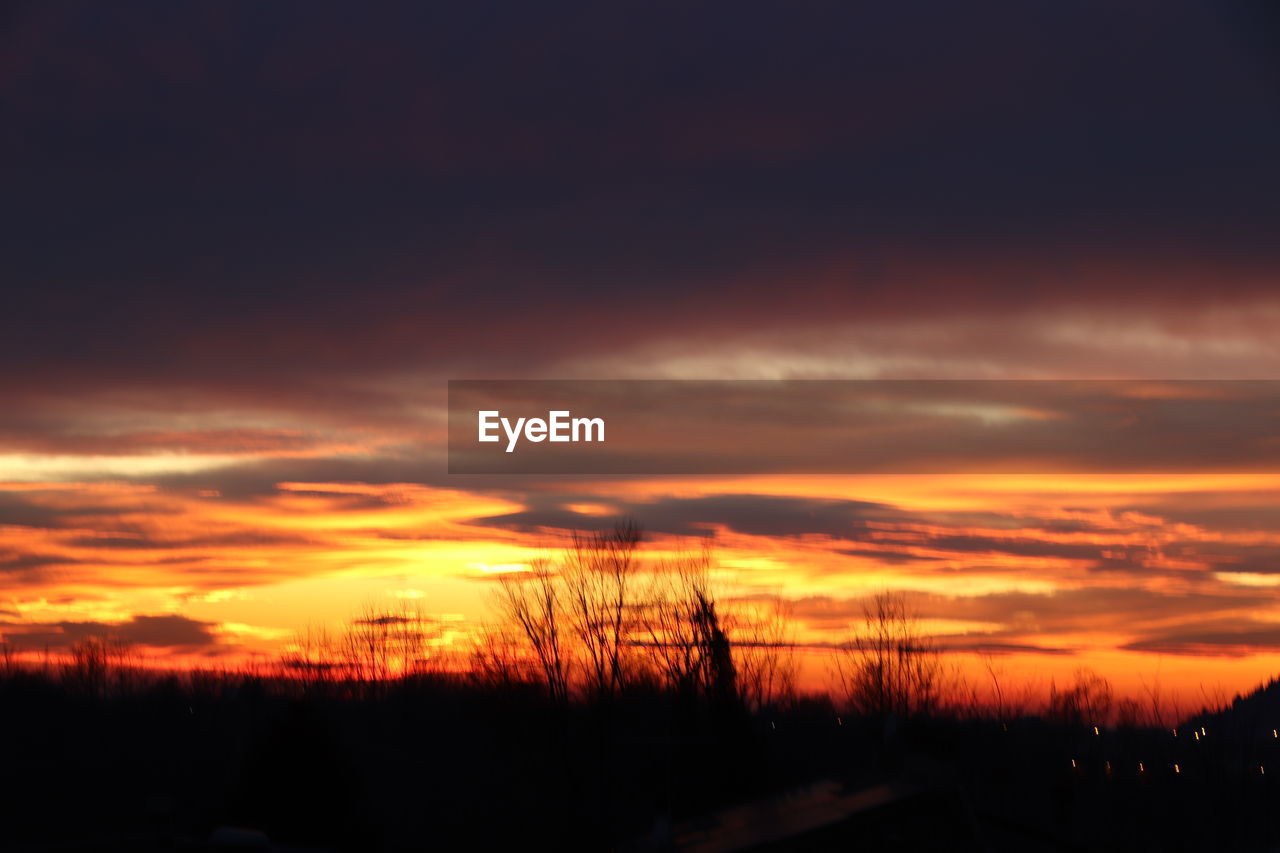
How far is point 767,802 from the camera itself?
20969 millimetres

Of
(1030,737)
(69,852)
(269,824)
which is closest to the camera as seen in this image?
(69,852)

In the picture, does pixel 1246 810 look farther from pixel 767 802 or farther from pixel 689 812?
pixel 767 802

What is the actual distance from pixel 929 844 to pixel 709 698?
152ft

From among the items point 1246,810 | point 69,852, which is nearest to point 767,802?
point 69,852

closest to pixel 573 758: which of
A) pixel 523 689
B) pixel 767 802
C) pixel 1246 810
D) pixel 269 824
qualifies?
pixel 523 689

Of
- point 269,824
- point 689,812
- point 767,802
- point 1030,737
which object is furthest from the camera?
point 1030,737

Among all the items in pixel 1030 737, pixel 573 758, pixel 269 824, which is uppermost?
pixel 269 824

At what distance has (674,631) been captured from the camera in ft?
220

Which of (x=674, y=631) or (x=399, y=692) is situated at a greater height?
(x=674, y=631)

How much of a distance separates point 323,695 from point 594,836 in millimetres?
44891

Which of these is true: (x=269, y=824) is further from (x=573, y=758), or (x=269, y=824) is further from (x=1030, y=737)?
(x=1030, y=737)

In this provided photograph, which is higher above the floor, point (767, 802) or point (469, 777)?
point (767, 802)

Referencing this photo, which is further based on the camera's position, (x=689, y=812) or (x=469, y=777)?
(x=469, y=777)

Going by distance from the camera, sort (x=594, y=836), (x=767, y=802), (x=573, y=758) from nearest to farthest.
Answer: (x=767, y=802), (x=594, y=836), (x=573, y=758)
